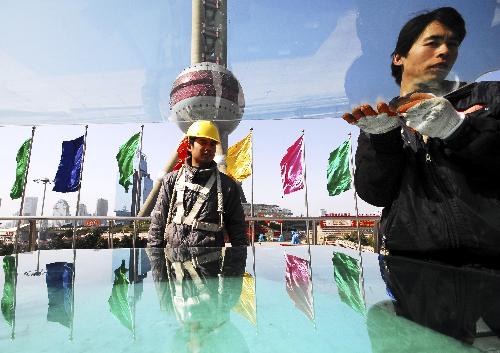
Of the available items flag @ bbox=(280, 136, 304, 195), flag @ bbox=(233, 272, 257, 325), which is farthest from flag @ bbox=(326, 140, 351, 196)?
flag @ bbox=(233, 272, 257, 325)

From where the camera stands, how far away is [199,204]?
2383 mm

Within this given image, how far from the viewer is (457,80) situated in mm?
→ 1014

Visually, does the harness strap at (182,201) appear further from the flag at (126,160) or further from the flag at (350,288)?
the flag at (126,160)

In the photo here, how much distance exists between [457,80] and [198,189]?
6.03ft

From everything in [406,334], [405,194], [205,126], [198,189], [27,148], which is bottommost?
[406,334]

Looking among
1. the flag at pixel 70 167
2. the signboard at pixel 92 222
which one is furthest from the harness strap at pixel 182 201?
the flag at pixel 70 167

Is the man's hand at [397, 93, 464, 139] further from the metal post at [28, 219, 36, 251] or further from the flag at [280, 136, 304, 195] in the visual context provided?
the flag at [280, 136, 304, 195]

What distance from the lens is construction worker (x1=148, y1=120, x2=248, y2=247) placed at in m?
2.36

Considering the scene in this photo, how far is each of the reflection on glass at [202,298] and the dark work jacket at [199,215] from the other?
0.67m

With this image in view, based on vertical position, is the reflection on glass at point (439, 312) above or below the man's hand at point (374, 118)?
below

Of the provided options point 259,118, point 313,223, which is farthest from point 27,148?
point 259,118

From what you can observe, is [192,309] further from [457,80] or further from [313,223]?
[313,223]

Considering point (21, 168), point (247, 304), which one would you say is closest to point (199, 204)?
point (247, 304)

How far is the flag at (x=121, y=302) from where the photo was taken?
711 millimetres
